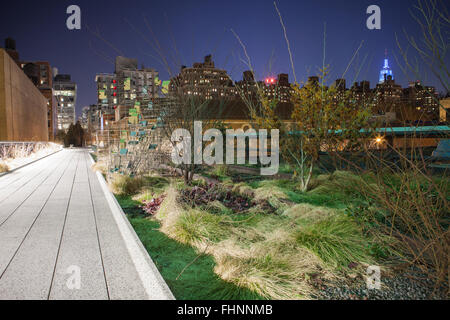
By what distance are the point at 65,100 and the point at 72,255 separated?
134 meters

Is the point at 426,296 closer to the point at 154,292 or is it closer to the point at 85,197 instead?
the point at 154,292

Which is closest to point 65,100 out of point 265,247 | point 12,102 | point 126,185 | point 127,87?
point 12,102

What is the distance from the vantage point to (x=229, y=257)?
239 centimetres

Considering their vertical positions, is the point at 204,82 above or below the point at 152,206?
above

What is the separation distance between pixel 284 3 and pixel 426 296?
354 cm

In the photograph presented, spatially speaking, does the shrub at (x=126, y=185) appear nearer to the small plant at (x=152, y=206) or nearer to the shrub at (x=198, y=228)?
→ the small plant at (x=152, y=206)

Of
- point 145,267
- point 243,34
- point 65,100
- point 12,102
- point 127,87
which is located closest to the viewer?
point 145,267

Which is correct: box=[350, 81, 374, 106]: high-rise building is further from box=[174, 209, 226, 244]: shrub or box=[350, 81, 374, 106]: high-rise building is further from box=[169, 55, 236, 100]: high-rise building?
box=[174, 209, 226, 244]: shrub

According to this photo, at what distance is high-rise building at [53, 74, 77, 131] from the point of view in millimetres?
115000

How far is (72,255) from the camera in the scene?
2562 mm

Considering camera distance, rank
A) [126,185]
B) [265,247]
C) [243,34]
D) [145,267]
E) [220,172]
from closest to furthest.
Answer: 1. [145,267]
2. [265,247]
3. [243,34]
4. [126,185]
5. [220,172]

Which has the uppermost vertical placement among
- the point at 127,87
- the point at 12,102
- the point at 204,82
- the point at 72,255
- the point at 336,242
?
the point at 12,102

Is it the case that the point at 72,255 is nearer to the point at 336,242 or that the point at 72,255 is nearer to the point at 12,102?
the point at 336,242

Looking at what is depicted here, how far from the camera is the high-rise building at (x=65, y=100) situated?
115m
